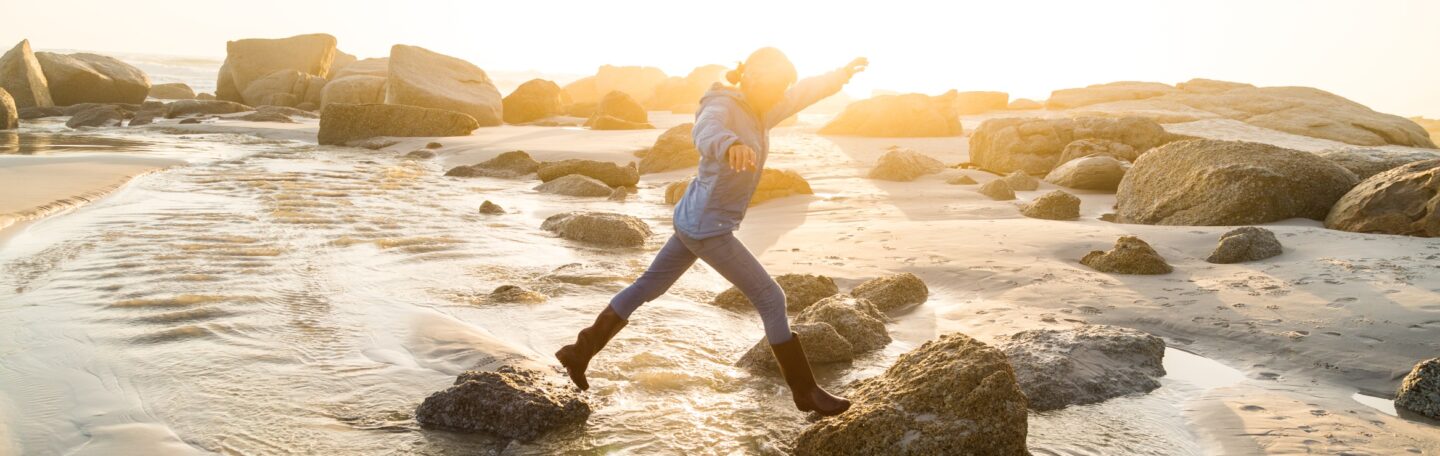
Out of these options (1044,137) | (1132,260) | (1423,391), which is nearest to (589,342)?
(1423,391)

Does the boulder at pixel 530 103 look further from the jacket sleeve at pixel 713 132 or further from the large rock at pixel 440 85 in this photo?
the jacket sleeve at pixel 713 132

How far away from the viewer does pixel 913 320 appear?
5.67 metres

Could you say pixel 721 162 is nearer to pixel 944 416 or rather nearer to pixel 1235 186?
pixel 944 416

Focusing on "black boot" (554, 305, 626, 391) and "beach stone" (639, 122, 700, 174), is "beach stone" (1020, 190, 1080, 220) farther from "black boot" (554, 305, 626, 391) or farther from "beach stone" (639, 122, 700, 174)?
"beach stone" (639, 122, 700, 174)

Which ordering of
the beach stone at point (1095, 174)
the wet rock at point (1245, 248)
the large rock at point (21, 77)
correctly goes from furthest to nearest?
1. the large rock at point (21, 77)
2. the beach stone at point (1095, 174)
3. the wet rock at point (1245, 248)

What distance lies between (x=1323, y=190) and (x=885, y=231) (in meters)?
3.94

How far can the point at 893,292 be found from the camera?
5.99 meters

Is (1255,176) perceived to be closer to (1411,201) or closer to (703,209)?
(1411,201)

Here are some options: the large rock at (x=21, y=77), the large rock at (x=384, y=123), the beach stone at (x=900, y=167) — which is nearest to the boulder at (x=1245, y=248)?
the beach stone at (x=900, y=167)

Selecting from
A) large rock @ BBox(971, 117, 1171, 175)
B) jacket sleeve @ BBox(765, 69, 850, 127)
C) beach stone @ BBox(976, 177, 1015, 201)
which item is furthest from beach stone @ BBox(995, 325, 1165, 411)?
large rock @ BBox(971, 117, 1171, 175)

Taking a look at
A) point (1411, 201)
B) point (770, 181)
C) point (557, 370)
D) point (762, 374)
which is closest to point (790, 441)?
point (762, 374)

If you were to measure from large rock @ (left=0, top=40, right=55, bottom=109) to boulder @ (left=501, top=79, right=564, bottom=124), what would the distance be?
575 inches

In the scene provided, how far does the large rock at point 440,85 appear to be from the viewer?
82.4 feet

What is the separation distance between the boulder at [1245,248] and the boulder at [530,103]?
88.8ft
